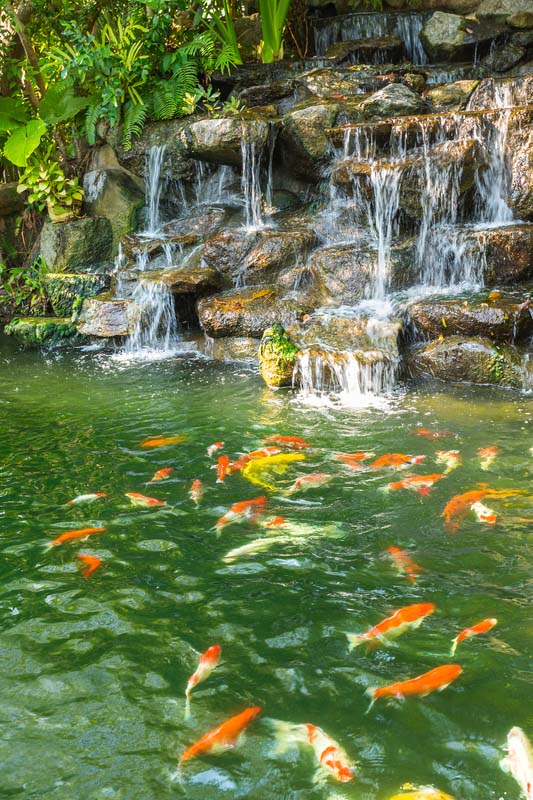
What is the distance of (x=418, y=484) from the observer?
15.6ft

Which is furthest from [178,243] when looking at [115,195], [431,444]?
[431,444]

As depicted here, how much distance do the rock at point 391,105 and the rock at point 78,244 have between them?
4.85 meters

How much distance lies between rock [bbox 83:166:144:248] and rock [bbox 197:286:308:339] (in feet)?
12.6

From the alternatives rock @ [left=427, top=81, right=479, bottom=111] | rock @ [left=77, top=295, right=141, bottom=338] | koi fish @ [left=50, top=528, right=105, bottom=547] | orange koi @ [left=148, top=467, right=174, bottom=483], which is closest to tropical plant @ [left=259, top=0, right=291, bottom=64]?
rock @ [left=427, top=81, right=479, bottom=111]

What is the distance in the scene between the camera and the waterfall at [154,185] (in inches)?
464

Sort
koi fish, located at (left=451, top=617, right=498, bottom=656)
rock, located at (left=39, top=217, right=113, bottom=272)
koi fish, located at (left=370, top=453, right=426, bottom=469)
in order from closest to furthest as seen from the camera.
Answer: koi fish, located at (left=451, top=617, right=498, bottom=656)
koi fish, located at (left=370, top=453, right=426, bottom=469)
rock, located at (left=39, top=217, right=113, bottom=272)

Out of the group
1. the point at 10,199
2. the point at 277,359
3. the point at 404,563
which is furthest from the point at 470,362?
the point at 10,199

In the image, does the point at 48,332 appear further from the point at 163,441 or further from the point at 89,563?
the point at 89,563

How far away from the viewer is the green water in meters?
2.48

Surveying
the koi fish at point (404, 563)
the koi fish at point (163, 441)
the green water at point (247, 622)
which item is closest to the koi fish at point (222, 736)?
the green water at point (247, 622)

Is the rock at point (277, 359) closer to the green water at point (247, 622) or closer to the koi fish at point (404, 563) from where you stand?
the green water at point (247, 622)

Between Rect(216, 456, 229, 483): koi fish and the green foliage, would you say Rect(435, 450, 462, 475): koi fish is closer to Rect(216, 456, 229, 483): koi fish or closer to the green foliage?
Rect(216, 456, 229, 483): koi fish

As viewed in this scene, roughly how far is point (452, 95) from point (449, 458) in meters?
7.85

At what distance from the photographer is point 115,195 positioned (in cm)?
1239
